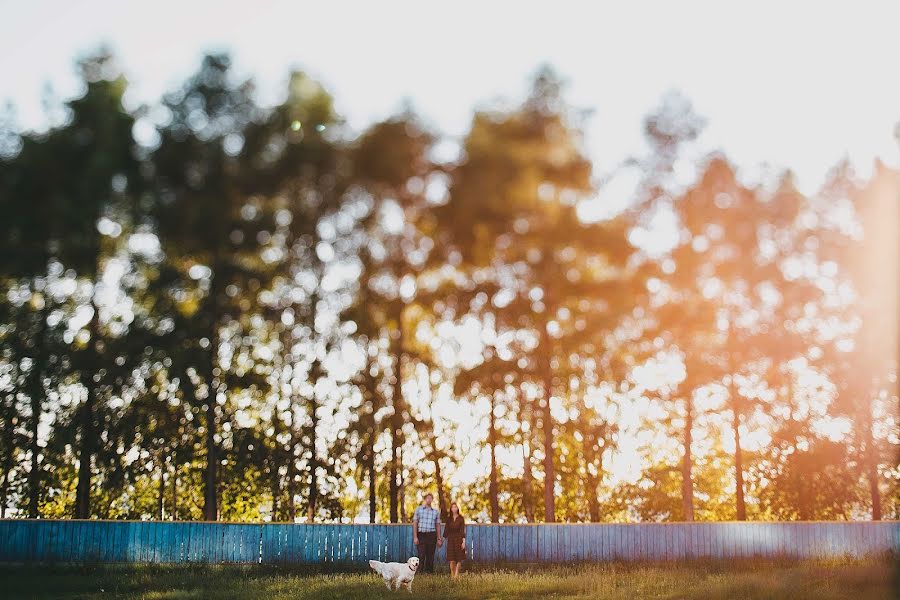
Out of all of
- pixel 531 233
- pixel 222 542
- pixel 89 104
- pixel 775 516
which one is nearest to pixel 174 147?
pixel 89 104

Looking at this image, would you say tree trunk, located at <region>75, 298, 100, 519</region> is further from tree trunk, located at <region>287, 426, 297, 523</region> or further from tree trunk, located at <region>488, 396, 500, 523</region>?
tree trunk, located at <region>488, 396, 500, 523</region>

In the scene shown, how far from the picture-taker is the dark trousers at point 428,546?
2006 centimetres

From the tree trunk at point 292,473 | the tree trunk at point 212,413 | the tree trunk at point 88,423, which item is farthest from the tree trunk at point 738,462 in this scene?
the tree trunk at point 88,423

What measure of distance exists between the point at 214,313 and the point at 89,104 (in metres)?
8.71

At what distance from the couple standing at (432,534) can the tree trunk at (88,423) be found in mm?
16692

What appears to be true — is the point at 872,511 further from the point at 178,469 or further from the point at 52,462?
the point at 52,462

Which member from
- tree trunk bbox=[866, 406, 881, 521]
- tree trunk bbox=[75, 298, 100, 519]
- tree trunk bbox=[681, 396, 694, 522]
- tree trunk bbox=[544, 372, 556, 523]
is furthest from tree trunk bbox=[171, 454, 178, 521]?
tree trunk bbox=[866, 406, 881, 521]

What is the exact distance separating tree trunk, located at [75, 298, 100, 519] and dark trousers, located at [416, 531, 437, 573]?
54.6 feet

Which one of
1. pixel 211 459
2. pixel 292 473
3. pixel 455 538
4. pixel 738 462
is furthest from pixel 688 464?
pixel 211 459

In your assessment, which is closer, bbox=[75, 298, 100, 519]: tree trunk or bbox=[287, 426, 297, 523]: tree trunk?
bbox=[75, 298, 100, 519]: tree trunk

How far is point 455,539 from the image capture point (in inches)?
781

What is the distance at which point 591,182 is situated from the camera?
29.4 m

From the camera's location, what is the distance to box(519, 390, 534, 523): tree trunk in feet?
113

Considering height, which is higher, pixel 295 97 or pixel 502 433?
pixel 295 97
